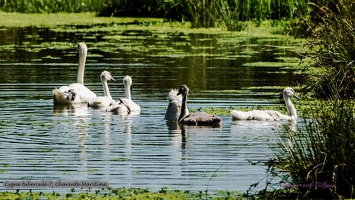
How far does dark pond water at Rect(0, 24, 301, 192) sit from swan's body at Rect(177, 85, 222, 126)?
112 millimetres

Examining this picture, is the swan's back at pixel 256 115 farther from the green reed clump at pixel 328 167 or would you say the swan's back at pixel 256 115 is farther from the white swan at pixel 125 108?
the green reed clump at pixel 328 167

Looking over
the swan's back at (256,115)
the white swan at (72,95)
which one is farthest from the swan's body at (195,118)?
the white swan at (72,95)

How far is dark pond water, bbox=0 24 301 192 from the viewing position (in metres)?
9.45

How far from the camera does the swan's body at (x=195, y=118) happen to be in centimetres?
1253

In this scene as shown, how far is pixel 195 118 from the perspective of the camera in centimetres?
1277

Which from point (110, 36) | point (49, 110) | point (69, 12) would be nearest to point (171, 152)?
point (49, 110)

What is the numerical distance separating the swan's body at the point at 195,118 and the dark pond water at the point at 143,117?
11cm

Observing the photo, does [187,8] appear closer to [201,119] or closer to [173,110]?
[173,110]

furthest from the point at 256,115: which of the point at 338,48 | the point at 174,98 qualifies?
the point at 338,48

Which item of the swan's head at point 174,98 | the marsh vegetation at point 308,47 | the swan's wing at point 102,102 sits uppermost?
the marsh vegetation at point 308,47

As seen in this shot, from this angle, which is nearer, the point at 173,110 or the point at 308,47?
the point at 173,110

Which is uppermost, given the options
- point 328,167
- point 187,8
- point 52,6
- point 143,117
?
point 187,8

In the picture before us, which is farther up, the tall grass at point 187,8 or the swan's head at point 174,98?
the tall grass at point 187,8

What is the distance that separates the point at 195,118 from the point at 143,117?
0.87 meters
